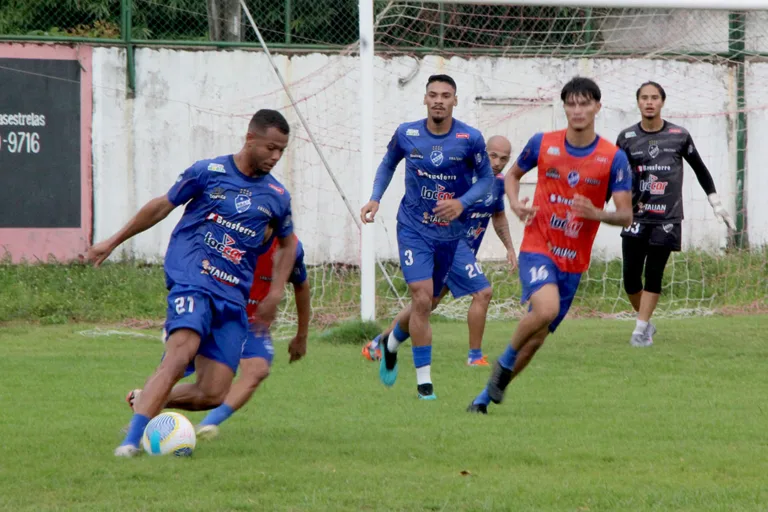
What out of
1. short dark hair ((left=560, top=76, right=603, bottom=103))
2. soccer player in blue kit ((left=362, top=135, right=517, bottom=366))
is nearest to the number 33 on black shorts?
soccer player in blue kit ((left=362, top=135, right=517, bottom=366))

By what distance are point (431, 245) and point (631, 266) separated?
3463mm

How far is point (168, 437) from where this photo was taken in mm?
6031

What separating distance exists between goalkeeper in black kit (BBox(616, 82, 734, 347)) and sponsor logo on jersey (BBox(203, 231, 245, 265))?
234 inches

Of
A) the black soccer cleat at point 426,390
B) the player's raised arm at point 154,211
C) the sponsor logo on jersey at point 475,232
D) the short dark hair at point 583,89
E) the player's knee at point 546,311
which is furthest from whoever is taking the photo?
the sponsor logo on jersey at point 475,232

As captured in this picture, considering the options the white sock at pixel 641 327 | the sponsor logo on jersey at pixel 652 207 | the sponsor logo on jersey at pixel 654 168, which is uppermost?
the sponsor logo on jersey at pixel 654 168

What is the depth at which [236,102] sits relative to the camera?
1578cm

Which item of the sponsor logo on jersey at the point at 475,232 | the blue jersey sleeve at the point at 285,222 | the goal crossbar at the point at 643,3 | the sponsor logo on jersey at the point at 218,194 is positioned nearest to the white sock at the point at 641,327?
the sponsor logo on jersey at the point at 475,232

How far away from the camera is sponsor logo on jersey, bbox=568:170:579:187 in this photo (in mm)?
7660

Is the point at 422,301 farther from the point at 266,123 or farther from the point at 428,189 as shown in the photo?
the point at 266,123

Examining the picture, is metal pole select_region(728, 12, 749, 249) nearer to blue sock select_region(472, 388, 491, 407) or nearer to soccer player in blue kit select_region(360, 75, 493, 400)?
soccer player in blue kit select_region(360, 75, 493, 400)

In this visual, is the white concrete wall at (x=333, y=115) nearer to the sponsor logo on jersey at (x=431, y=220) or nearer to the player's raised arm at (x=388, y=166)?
the player's raised arm at (x=388, y=166)

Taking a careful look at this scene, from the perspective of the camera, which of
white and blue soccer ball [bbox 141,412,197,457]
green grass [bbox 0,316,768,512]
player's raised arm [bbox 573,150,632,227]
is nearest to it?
green grass [bbox 0,316,768,512]

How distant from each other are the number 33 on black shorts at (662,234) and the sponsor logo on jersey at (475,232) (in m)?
1.61

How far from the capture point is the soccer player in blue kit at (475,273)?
1030cm
